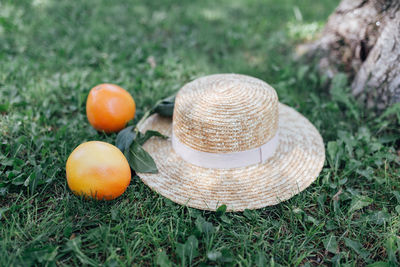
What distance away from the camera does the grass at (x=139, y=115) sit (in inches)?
67.8

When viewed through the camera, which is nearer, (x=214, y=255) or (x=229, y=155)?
(x=214, y=255)

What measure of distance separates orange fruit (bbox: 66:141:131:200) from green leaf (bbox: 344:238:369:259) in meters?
1.21

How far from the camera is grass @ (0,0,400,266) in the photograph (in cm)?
172

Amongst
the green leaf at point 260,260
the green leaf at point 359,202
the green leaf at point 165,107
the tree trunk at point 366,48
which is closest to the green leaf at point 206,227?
the green leaf at point 260,260

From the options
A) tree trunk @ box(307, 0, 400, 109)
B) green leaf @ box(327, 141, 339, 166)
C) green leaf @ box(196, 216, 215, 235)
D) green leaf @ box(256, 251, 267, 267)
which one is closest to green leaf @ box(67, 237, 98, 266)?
green leaf @ box(196, 216, 215, 235)

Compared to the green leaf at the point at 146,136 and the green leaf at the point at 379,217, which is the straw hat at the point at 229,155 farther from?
the green leaf at the point at 379,217

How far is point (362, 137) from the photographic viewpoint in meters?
2.45

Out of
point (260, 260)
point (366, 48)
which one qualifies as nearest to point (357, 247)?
point (260, 260)

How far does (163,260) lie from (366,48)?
2374 mm

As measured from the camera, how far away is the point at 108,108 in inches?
89.9

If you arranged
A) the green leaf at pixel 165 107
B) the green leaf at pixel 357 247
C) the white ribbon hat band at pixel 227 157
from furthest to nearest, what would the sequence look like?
1. the green leaf at pixel 165 107
2. the white ribbon hat band at pixel 227 157
3. the green leaf at pixel 357 247

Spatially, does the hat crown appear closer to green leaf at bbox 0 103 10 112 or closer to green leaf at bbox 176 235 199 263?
green leaf at bbox 176 235 199 263

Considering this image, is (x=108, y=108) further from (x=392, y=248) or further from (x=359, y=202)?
(x=392, y=248)

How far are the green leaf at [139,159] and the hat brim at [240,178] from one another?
0.12ft
